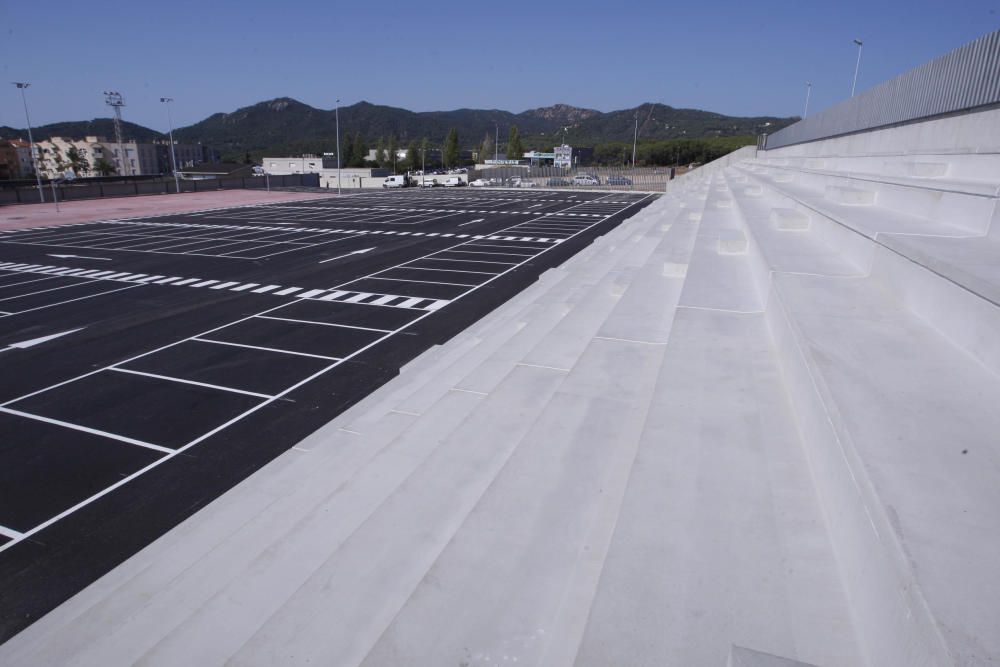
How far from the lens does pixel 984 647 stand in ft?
4.50

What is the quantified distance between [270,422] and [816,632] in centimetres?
803

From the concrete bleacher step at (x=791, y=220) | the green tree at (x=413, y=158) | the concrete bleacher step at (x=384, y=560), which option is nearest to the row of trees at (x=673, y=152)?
the green tree at (x=413, y=158)

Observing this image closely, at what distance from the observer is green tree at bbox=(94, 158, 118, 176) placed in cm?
11034

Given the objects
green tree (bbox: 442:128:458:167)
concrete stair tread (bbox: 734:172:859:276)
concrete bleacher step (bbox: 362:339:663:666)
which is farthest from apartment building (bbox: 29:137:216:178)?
concrete bleacher step (bbox: 362:339:663:666)

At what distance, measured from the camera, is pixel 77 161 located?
11300cm

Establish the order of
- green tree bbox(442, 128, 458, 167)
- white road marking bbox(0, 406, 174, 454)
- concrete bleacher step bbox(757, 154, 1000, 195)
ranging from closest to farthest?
1. concrete bleacher step bbox(757, 154, 1000, 195)
2. white road marking bbox(0, 406, 174, 454)
3. green tree bbox(442, 128, 458, 167)

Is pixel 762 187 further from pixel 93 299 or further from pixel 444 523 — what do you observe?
pixel 93 299

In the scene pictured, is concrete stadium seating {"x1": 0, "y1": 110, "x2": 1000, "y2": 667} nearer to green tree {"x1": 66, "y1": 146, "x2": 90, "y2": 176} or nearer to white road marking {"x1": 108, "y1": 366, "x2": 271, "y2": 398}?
white road marking {"x1": 108, "y1": 366, "x2": 271, "y2": 398}

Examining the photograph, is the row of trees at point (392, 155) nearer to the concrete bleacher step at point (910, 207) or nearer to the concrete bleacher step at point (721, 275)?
the concrete bleacher step at point (721, 275)

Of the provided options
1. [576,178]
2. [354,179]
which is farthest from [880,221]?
[354,179]

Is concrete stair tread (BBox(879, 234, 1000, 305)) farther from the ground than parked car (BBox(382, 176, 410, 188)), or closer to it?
farther from the ground

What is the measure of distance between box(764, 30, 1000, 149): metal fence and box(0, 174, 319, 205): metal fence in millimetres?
54530

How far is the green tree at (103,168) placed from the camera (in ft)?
362

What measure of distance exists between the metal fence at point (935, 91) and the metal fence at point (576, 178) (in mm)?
45034
